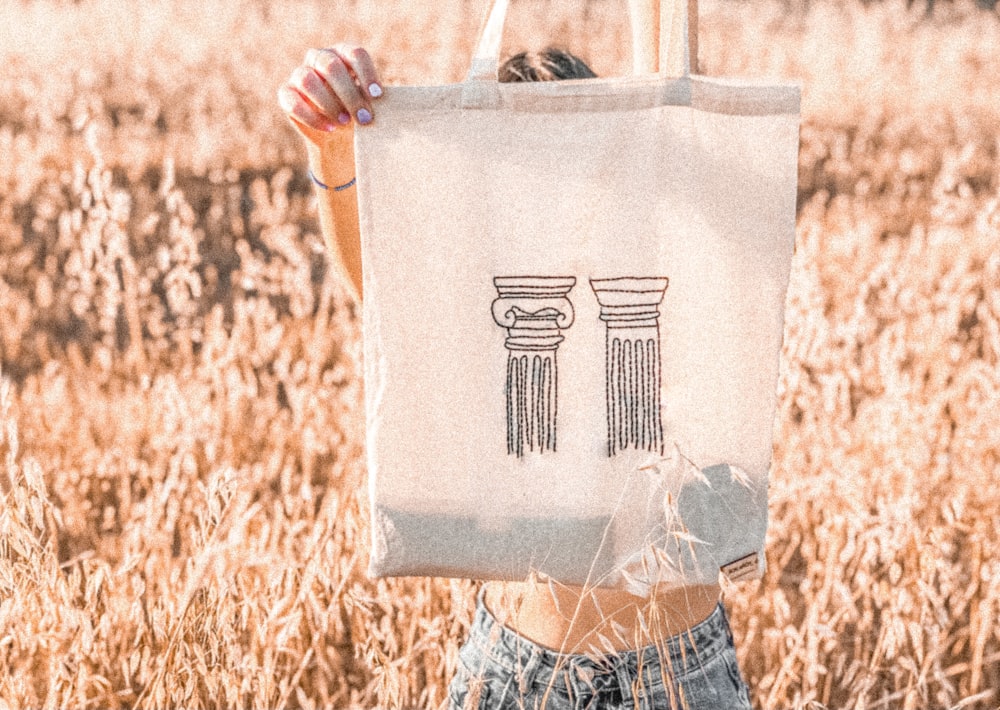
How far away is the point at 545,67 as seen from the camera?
4.83ft

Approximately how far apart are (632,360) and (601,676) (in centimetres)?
A: 43

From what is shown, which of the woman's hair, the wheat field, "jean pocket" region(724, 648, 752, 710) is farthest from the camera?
the wheat field

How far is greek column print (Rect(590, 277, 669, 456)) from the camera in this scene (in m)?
1.16

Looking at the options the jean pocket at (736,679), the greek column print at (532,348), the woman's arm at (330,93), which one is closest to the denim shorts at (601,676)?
the jean pocket at (736,679)

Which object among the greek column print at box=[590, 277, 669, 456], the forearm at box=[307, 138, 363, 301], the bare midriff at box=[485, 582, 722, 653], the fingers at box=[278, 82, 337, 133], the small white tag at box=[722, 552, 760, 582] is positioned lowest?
the bare midriff at box=[485, 582, 722, 653]

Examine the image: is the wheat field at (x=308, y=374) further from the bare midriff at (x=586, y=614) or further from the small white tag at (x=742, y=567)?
the small white tag at (x=742, y=567)

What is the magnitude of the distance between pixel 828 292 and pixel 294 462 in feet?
6.23

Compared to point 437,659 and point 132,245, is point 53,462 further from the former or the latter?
point 132,245

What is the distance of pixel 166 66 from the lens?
6055mm

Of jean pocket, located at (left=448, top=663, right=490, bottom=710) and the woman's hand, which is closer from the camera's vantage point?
the woman's hand

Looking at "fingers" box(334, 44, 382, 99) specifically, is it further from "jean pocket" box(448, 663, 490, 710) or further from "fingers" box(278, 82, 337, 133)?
"jean pocket" box(448, 663, 490, 710)

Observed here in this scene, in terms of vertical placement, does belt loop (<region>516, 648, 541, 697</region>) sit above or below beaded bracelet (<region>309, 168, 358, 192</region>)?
below

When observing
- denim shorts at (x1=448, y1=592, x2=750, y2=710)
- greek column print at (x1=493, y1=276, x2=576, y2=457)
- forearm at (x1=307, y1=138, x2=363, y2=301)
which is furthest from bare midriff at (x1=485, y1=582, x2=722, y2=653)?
forearm at (x1=307, y1=138, x2=363, y2=301)

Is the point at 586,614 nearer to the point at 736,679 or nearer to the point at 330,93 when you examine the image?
the point at 736,679
